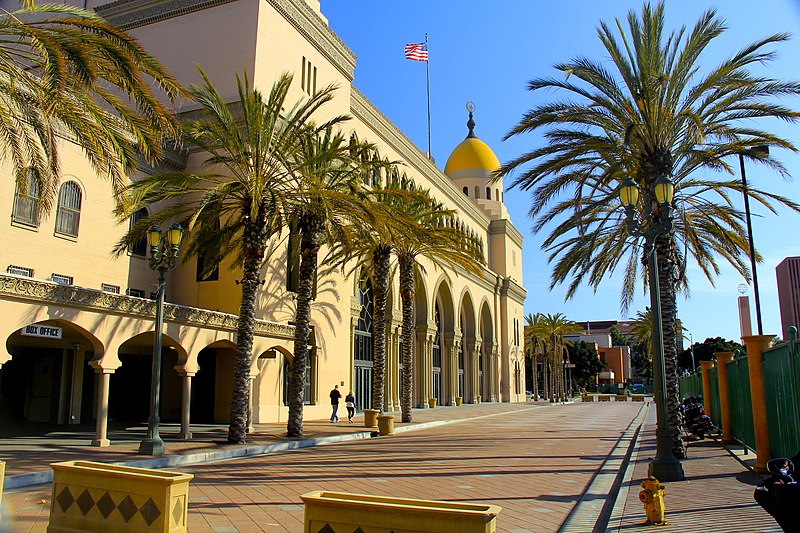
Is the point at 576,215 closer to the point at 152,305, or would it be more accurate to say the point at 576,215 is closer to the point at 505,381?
the point at 152,305

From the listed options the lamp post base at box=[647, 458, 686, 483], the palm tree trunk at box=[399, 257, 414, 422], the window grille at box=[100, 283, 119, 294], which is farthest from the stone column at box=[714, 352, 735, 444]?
the window grille at box=[100, 283, 119, 294]

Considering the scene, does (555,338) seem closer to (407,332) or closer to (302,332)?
(407,332)

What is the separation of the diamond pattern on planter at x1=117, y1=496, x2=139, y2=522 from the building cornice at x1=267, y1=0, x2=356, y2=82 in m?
26.0

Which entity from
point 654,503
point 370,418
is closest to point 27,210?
point 370,418

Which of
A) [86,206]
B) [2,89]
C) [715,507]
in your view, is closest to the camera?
[715,507]

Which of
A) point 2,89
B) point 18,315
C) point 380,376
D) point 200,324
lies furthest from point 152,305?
point 380,376

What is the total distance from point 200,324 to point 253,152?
5882 millimetres

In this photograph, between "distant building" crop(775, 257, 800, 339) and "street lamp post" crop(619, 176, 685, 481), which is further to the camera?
"distant building" crop(775, 257, 800, 339)

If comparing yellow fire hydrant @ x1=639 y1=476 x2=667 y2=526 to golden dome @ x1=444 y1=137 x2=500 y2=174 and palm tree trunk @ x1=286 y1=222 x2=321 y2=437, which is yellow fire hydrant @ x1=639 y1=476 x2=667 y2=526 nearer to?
palm tree trunk @ x1=286 y1=222 x2=321 y2=437

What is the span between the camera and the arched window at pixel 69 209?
72.2 feet

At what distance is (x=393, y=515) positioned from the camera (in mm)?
5355

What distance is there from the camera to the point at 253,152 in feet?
61.5

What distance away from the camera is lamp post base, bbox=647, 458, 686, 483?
1193cm

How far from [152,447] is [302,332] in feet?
21.8
